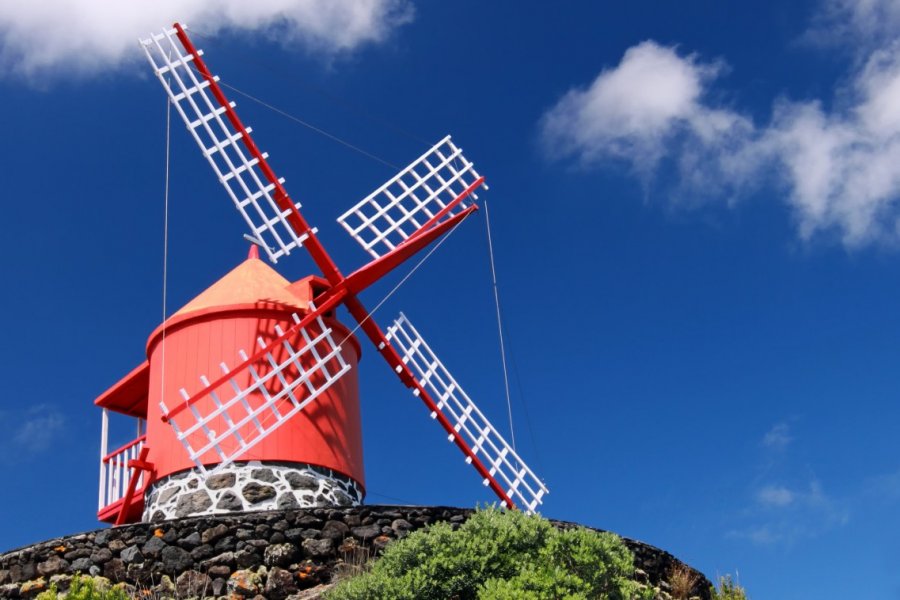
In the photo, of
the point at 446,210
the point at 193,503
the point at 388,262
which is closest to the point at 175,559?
the point at 193,503

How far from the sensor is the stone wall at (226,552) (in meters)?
9.38

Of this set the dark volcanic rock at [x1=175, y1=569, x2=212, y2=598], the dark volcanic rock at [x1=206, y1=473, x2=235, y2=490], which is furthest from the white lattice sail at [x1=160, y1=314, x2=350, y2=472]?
the dark volcanic rock at [x1=175, y1=569, x2=212, y2=598]

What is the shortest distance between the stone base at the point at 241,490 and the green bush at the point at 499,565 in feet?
9.63

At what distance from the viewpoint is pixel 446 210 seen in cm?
1316

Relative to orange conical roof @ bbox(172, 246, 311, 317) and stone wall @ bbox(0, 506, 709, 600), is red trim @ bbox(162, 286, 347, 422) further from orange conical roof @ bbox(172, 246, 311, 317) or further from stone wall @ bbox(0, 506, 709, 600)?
stone wall @ bbox(0, 506, 709, 600)

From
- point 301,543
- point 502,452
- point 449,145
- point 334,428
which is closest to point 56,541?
point 301,543

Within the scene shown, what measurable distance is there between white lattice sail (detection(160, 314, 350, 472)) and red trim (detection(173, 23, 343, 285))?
25.0 inches

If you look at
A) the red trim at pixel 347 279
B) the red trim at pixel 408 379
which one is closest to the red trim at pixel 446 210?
the red trim at pixel 347 279

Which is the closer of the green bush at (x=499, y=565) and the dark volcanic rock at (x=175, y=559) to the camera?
the green bush at (x=499, y=565)

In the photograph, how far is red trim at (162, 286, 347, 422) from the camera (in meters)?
10.6

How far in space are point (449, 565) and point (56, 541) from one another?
422 cm

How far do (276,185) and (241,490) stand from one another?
3325 mm

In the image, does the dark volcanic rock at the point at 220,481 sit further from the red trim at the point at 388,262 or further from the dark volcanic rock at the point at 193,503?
the red trim at the point at 388,262

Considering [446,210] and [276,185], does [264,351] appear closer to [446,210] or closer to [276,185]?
[276,185]
